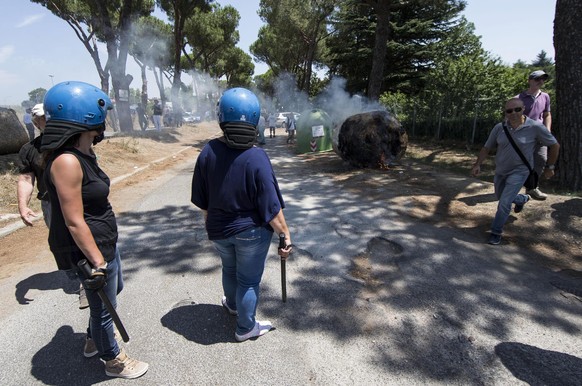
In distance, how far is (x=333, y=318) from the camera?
270 centimetres

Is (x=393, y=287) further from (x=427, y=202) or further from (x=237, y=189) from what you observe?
(x=427, y=202)

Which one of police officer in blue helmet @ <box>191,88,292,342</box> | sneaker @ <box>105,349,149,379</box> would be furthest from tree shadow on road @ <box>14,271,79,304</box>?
police officer in blue helmet @ <box>191,88,292,342</box>

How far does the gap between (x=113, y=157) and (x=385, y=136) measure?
290 inches

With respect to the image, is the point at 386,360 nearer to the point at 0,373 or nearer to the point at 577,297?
the point at 577,297

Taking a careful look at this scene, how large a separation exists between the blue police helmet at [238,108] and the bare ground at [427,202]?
6.73 ft

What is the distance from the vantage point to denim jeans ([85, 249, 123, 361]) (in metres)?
1.96

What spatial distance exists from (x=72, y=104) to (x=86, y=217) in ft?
1.96

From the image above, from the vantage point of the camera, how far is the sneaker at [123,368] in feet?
6.93

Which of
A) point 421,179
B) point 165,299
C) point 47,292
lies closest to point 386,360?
point 165,299

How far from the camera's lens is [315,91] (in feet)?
141

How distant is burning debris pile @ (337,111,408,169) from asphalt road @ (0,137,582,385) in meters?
4.12

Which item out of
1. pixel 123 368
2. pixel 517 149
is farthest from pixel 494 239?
pixel 123 368

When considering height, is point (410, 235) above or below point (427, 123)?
below

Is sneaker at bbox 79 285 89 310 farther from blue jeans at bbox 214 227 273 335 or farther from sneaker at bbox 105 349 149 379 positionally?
blue jeans at bbox 214 227 273 335
